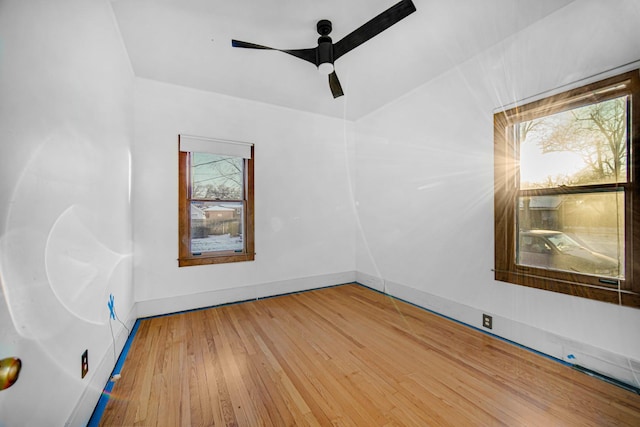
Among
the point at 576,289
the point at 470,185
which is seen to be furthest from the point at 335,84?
the point at 576,289

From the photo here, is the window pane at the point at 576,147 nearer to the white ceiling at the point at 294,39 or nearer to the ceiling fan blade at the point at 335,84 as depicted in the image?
the white ceiling at the point at 294,39

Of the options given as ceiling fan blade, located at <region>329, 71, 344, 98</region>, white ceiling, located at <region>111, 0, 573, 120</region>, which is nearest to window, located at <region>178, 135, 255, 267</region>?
white ceiling, located at <region>111, 0, 573, 120</region>

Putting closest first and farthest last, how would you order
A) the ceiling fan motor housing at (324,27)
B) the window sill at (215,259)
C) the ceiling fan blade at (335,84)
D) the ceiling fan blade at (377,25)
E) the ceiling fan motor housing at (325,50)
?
the ceiling fan blade at (377,25)
the ceiling fan motor housing at (324,27)
the ceiling fan motor housing at (325,50)
the ceiling fan blade at (335,84)
the window sill at (215,259)

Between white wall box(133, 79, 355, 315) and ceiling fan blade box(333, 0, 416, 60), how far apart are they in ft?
6.27

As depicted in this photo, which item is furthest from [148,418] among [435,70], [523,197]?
[435,70]

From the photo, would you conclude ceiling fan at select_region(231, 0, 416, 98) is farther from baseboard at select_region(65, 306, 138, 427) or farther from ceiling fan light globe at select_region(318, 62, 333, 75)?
baseboard at select_region(65, 306, 138, 427)

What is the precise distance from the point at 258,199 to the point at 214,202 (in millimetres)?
620

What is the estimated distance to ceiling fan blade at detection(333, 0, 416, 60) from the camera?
179cm

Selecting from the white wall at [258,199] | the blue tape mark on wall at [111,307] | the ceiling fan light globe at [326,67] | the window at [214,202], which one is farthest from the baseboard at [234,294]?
the ceiling fan light globe at [326,67]

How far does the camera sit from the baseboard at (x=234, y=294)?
10.5 ft

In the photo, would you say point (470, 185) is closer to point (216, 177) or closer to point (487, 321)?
point (487, 321)

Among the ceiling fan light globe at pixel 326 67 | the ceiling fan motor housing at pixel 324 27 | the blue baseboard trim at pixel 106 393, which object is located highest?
the ceiling fan motor housing at pixel 324 27

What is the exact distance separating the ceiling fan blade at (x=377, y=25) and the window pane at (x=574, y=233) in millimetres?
1990

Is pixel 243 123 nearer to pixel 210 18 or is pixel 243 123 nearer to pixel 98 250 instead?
pixel 210 18
